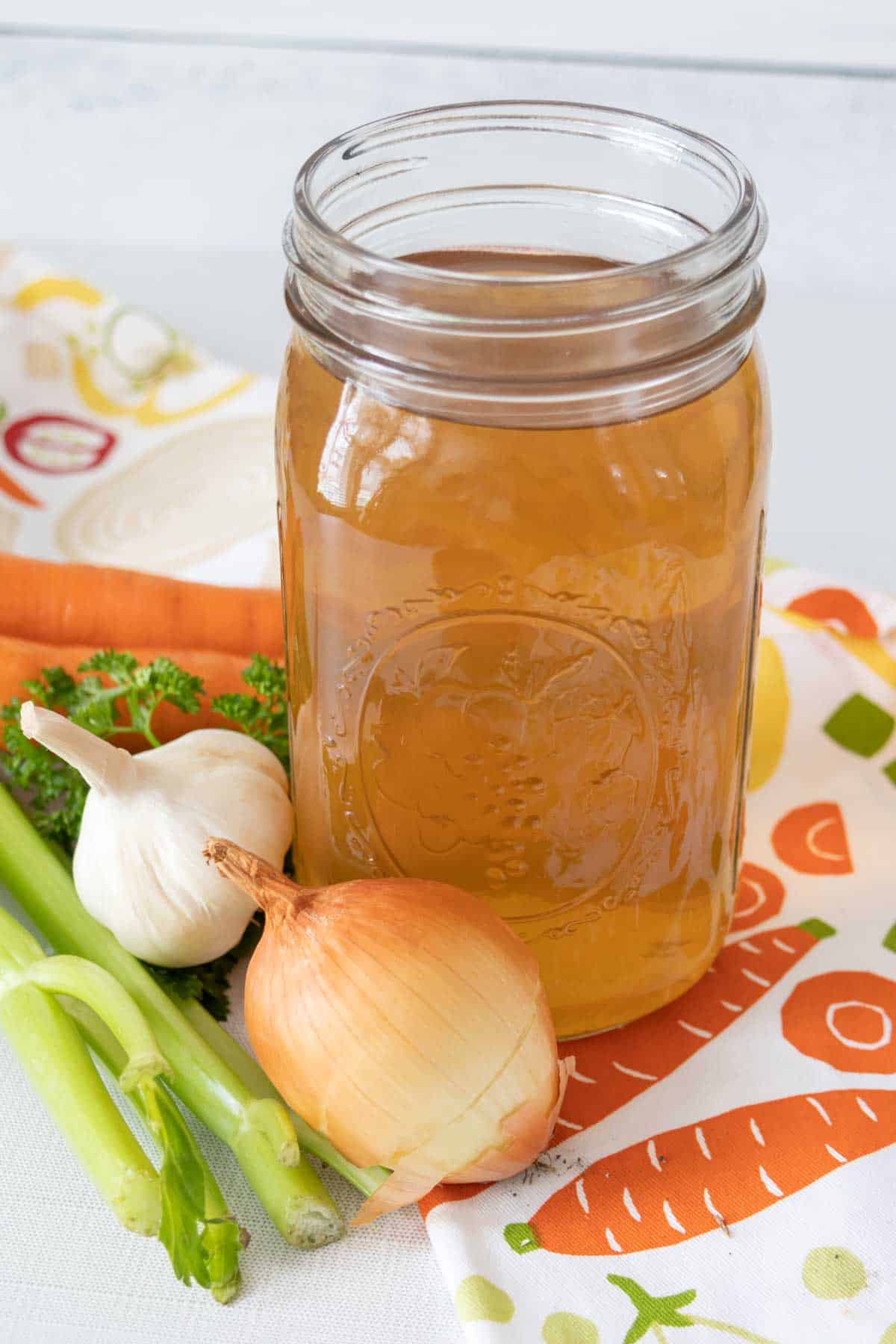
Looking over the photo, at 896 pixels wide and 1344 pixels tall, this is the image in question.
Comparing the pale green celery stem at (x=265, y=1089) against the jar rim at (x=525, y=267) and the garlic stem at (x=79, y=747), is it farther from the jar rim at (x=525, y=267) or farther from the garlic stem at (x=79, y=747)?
the jar rim at (x=525, y=267)

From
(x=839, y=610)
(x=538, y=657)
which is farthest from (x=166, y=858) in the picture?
(x=839, y=610)

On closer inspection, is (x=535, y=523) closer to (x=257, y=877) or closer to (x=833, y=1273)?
(x=257, y=877)

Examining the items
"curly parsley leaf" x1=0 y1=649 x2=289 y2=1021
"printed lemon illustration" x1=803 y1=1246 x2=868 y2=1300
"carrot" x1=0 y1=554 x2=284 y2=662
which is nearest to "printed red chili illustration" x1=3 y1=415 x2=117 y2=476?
"carrot" x1=0 y1=554 x2=284 y2=662

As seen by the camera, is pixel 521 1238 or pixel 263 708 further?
pixel 263 708

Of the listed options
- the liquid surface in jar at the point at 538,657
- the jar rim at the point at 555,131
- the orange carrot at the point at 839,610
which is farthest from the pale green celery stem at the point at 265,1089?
the orange carrot at the point at 839,610

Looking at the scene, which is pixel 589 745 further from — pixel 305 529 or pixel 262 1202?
pixel 262 1202

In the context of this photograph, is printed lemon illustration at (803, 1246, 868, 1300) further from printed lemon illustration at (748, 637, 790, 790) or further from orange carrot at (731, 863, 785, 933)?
printed lemon illustration at (748, 637, 790, 790)

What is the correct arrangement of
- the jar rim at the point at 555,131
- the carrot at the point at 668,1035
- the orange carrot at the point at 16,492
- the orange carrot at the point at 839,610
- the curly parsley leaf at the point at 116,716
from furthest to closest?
the orange carrot at the point at 16,492 < the orange carrot at the point at 839,610 < the curly parsley leaf at the point at 116,716 < the carrot at the point at 668,1035 < the jar rim at the point at 555,131
